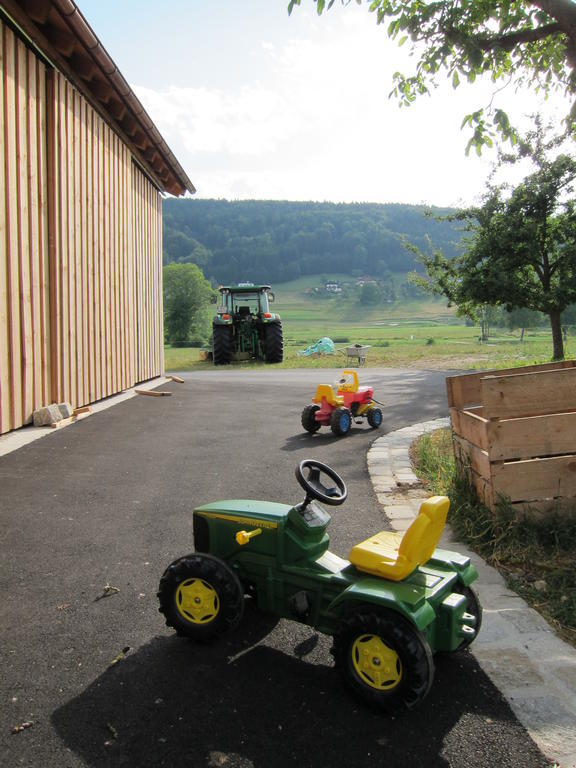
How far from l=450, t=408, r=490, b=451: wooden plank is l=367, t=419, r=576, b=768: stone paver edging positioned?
790mm

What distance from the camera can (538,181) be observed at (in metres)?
18.8

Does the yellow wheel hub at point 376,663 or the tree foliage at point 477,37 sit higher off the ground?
the tree foliage at point 477,37

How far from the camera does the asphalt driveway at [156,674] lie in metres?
2.24

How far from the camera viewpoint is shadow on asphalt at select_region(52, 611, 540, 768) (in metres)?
2.21

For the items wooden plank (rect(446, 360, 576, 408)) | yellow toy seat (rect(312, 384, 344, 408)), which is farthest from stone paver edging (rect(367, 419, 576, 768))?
yellow toy seat (rect(312, 384, 344, 408))

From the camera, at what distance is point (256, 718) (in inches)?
95.3

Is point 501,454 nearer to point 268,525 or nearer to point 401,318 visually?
point 268,525

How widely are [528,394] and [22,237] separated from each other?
637 centimetres

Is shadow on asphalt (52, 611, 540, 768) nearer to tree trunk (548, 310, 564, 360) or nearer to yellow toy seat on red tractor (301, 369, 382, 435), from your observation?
yellow toy seat on red tractor (301, 369, 382, 435)

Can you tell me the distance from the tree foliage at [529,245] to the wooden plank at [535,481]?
15107 mm

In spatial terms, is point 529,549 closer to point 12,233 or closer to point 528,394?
point 528,394

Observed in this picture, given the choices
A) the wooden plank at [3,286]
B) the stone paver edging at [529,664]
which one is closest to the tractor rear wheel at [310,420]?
the wooden plank at [3,286]

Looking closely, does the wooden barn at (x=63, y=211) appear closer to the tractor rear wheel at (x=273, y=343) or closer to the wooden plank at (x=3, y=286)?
the wooden plank at (x=3, y=286)

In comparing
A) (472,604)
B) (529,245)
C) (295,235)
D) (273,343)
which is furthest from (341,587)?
(295,235)
